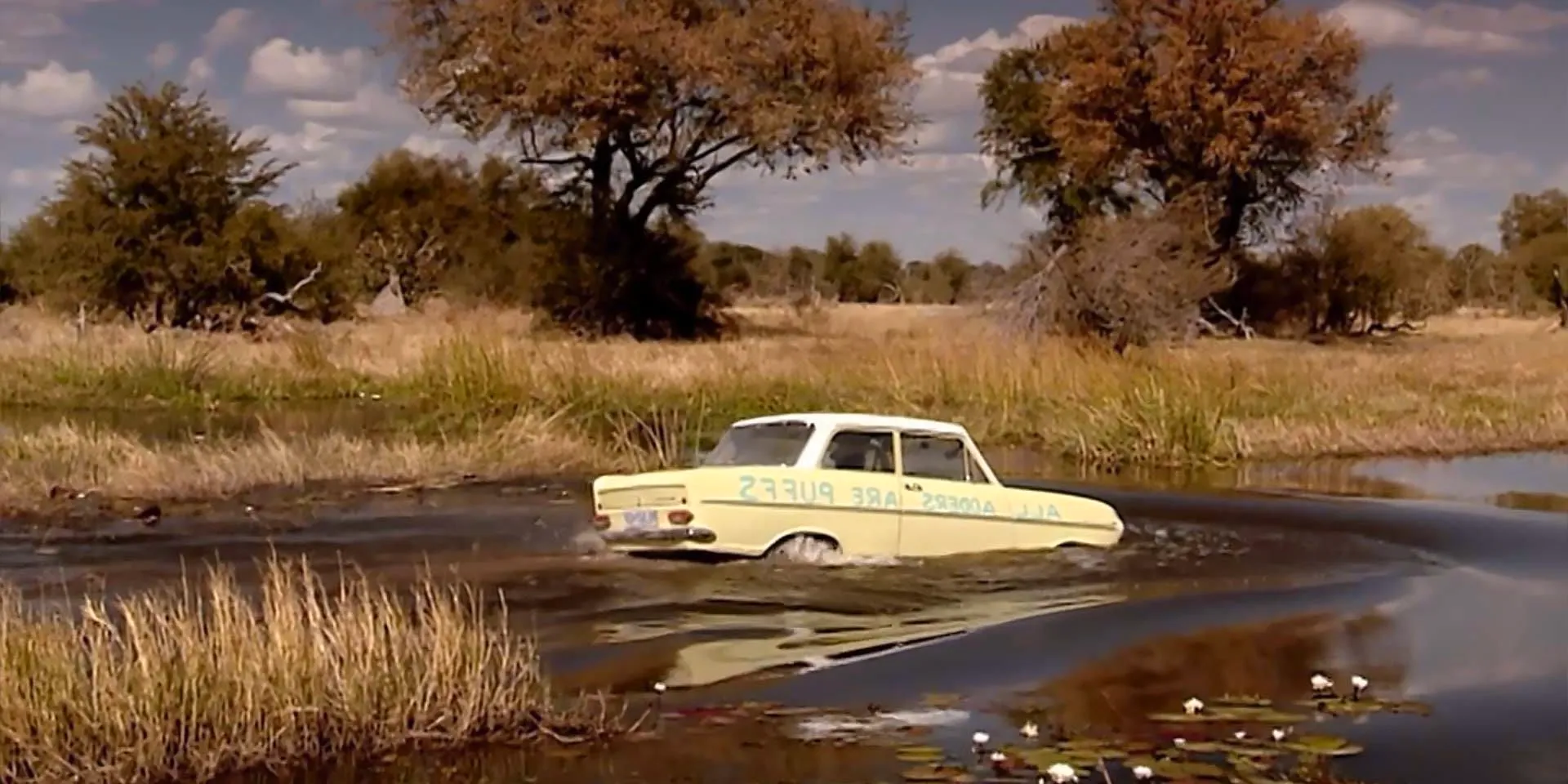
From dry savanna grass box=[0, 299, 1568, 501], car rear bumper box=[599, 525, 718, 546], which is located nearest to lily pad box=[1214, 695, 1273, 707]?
car rear bumper box=[599, 525, 718, 546]

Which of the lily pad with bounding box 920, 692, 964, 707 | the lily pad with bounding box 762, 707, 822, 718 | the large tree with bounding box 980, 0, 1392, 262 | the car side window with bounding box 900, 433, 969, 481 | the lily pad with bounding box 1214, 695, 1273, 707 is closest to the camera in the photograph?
the lily pad with bounding box 762, 707, 822, 718

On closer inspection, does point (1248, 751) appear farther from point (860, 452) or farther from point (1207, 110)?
point (1207, 110)

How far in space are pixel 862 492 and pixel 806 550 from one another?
0.65m

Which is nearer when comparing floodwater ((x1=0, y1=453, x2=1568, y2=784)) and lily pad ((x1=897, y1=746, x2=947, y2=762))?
lily pad ((x1=897, y1=746, x2=947, y2=762))

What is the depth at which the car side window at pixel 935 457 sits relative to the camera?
15.0 m

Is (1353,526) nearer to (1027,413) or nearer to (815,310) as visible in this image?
(1027,413)

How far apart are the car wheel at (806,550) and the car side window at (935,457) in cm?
94

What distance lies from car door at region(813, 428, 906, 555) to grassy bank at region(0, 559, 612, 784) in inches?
184

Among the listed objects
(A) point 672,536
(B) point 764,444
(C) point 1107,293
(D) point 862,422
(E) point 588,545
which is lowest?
(E) point 588,545

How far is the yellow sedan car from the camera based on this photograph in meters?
14.0

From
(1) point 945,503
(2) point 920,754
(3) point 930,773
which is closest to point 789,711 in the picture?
(2) point 920,754

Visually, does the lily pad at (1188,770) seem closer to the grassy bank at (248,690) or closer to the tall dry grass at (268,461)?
the grassy bank at (248,690)

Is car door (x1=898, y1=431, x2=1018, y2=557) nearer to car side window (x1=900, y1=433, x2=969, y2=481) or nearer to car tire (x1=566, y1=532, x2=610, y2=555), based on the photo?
car side window (x1=900, y1=433, x2=969, y2=481)

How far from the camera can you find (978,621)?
1316 centimetres
